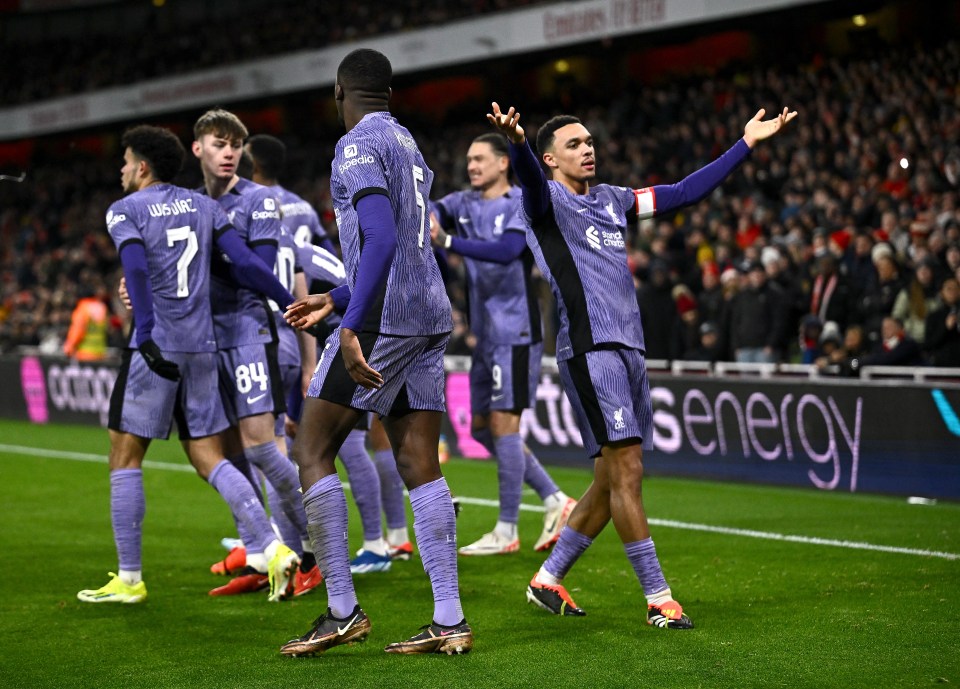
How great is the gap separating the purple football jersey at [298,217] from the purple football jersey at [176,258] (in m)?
1.29

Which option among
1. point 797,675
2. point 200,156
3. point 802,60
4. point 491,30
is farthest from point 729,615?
point 491,30

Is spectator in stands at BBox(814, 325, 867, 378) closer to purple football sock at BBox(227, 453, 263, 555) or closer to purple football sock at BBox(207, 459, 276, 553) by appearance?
purple football sock at BBox(227, 453, 263, 555)

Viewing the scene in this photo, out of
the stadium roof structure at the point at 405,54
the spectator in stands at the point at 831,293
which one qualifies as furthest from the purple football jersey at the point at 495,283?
the stadium roof structure at the point at 405,54

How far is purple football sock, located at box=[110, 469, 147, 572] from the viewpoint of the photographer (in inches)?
247

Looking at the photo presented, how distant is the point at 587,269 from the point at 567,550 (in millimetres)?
1304

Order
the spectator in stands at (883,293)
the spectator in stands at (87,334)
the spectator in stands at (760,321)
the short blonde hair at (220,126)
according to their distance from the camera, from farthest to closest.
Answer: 1. the spectator in stands at (87,334)
2. the spectator in stands at (760,321)
3. the spectator in stands at (883,293)
4. the short blonde hair at (220,126)

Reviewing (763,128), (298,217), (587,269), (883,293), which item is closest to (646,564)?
(587,269)

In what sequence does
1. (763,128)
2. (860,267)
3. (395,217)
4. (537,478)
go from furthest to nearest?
1. (860,267)
2. (537,478)
3. (763,128)
4. (395,217)

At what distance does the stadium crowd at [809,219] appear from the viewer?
41.4 feet

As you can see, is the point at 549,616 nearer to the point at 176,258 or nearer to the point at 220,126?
the point at 176,258

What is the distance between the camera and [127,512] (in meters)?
6.27

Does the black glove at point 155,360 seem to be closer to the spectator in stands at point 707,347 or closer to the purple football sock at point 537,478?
the purple football sock at point 537,478

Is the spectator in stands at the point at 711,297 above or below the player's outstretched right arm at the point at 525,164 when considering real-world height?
below

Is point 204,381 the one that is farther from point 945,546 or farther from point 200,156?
point 945,546
